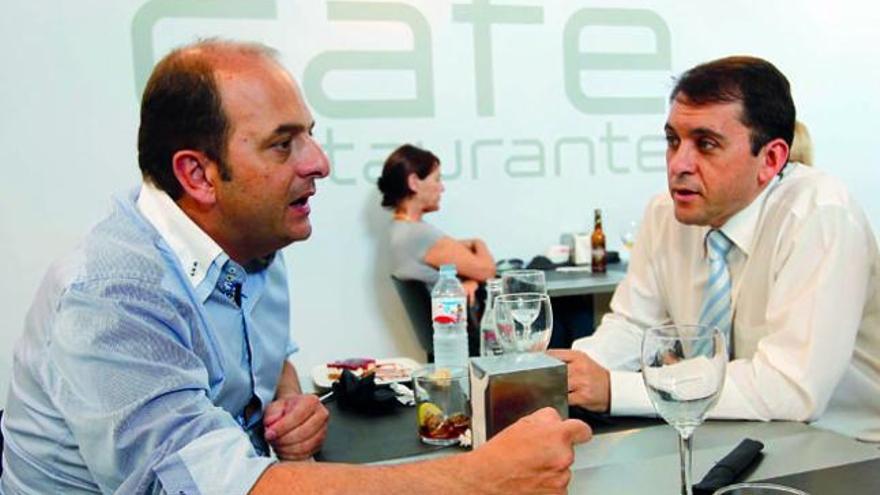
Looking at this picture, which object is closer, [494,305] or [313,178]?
[313,178]

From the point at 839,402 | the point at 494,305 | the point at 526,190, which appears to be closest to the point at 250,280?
the point at 494,305

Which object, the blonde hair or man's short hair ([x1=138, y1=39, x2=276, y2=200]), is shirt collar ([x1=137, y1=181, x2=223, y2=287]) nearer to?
man's short hair ([x1=138, y1=39, x2=276, y2=200])

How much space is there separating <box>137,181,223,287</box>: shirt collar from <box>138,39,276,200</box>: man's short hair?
0.15ft

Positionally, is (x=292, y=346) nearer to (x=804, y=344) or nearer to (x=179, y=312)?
(x=179, y=312)

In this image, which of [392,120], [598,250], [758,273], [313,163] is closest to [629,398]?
[758,273]

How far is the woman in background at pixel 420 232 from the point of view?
3273 millimetres

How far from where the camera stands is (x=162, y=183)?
125 cm

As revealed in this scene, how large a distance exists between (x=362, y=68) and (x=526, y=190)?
3.64 feet

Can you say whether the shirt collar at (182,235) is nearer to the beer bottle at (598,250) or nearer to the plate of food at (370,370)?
the plate of food at (370,370)

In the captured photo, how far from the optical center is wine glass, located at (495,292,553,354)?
54.7 inches

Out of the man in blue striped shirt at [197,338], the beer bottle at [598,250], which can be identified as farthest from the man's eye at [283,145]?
the beer bottle at [598,250]

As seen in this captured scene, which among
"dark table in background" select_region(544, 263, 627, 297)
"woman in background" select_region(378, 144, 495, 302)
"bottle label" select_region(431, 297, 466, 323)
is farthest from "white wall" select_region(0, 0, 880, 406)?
"bottle label" select_region(431, 297, 466, 323)

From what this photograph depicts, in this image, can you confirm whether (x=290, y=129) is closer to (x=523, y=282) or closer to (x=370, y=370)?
(x=370, y=370)

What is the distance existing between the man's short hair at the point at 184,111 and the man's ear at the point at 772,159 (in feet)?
3.63
